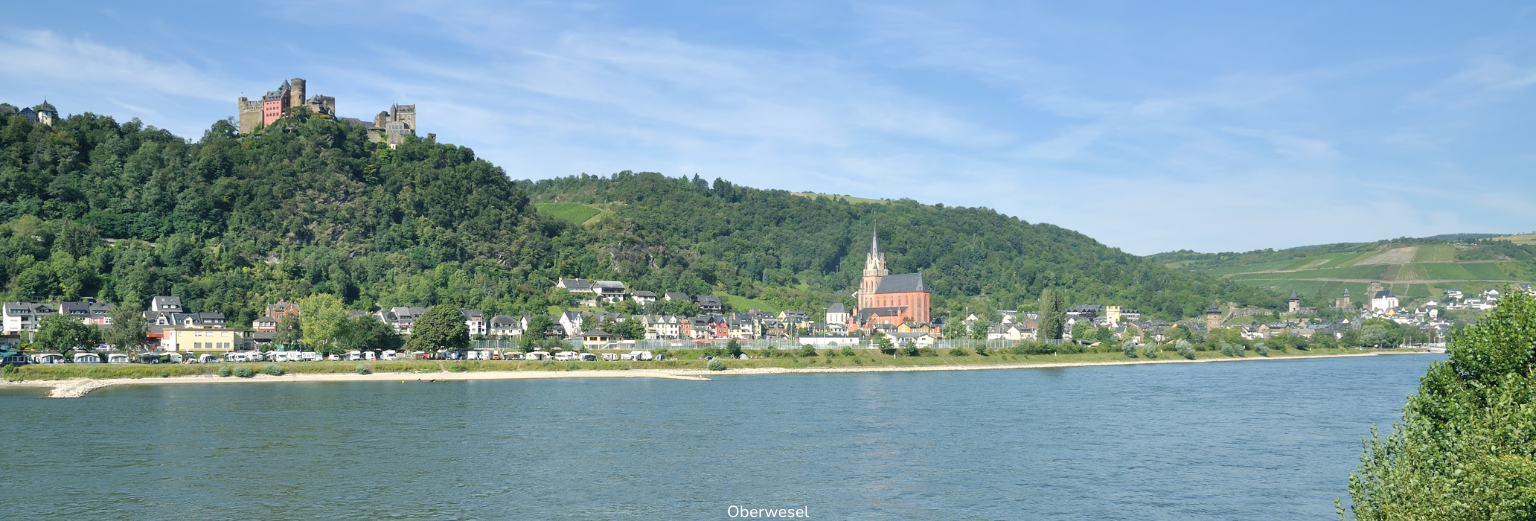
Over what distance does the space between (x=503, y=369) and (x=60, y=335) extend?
27.3m

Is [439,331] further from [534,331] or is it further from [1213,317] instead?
[1213,317]

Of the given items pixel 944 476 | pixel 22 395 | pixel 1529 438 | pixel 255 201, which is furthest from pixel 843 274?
pixel 1529 438

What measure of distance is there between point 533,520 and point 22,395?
43181 mm

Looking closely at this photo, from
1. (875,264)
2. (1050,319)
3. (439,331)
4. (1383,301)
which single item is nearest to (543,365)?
(439,331)

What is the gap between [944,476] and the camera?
31312 millimetres

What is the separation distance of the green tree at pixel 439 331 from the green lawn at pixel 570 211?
85343 millimetres

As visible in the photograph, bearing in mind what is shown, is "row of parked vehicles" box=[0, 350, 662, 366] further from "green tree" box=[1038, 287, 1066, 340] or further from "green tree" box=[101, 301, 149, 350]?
"green tree" box=[1038, 287, 1066, 340]

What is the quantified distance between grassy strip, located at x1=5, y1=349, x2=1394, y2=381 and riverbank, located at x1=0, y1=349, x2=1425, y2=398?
48mm

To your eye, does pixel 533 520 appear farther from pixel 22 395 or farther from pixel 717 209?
pixel 717 209

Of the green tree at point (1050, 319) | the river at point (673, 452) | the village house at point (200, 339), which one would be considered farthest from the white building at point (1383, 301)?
the village house at point (200, 339)

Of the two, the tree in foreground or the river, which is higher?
the tree in foreground

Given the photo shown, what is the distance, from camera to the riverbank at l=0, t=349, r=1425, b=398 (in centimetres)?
6050

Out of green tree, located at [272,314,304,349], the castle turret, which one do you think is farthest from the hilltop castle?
the castle turret

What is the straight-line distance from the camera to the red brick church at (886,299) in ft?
418
